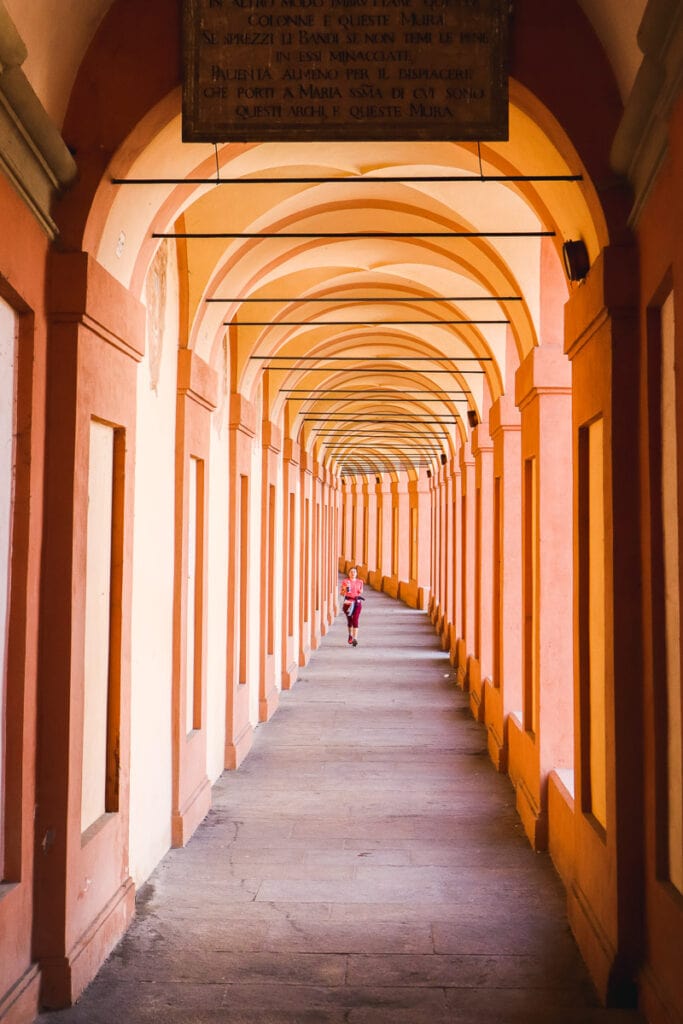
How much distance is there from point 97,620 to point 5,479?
4.35ft

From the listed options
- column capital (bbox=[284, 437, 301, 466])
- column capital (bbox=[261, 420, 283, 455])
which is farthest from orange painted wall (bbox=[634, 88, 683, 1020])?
column capital (bbox=[284, 437, 301, 466])

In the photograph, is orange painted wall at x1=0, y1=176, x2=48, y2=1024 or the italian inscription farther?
orange painted wall at x1=0, y1=176, x2=48, y2=1024

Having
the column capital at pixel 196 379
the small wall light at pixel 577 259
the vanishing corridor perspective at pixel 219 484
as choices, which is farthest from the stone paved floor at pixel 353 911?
the small wall light at pixel 577 259

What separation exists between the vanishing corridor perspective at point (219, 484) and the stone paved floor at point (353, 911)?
0.04 metres

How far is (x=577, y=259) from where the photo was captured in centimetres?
532

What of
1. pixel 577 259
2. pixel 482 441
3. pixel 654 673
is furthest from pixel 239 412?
pixel 654 673

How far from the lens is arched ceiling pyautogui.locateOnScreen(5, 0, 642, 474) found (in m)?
4.94

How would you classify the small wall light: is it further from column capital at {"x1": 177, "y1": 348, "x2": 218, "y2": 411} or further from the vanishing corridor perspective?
column capital at {"x1": 177, "y1": 348, "x2": 218, "y2": 411}

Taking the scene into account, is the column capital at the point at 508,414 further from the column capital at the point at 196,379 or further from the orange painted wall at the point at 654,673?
the orange painted wall at the point at 654,673

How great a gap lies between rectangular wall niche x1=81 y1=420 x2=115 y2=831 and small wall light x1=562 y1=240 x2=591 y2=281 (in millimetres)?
2947

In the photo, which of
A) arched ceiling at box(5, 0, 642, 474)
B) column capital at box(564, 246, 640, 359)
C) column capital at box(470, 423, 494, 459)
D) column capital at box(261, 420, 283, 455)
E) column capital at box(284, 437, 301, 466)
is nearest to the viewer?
column capital at box(564, 246, 640, 359)

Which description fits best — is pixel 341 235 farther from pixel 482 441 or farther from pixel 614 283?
pixel 482 441

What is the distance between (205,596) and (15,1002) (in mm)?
4472

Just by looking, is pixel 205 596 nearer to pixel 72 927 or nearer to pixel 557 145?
pixel 72 927
